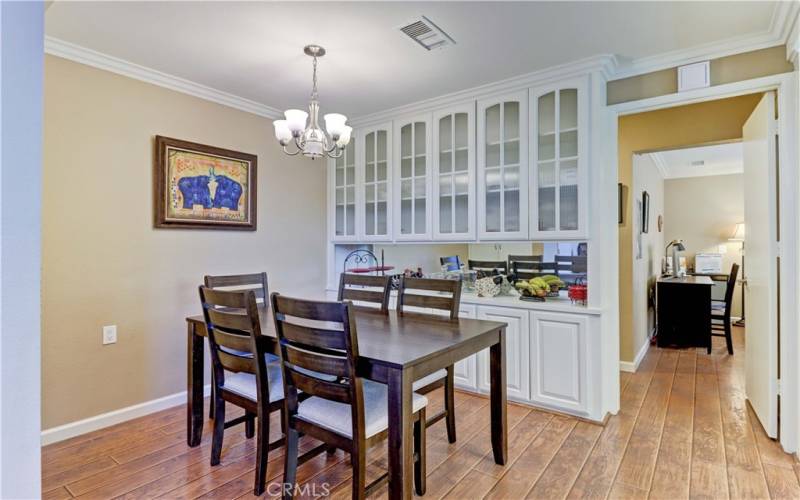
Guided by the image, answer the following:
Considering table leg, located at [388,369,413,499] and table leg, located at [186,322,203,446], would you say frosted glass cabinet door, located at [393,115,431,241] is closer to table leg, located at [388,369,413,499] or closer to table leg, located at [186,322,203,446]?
table leg, located at [186,322,203,446]

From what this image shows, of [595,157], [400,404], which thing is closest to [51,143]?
[400,404]

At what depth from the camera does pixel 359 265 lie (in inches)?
179

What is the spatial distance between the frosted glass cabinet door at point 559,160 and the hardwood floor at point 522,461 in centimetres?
135

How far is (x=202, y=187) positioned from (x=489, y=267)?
8.03ft

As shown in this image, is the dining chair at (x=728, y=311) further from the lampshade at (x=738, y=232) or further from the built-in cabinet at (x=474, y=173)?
the built-in cabinet at (x=474, y=173)

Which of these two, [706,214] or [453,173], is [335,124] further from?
[706,214]

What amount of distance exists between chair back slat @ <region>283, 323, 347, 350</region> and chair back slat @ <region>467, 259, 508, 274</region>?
2.23m

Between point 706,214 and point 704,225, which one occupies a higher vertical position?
point 706,214

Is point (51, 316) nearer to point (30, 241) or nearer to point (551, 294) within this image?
point (30, 241)

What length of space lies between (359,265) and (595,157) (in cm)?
258

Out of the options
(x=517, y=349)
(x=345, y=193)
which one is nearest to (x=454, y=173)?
(x=345, y=193)

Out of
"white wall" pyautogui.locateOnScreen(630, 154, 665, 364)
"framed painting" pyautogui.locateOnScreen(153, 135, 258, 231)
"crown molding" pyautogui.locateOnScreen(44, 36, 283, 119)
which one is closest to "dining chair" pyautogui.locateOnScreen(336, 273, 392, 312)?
"framed painting" pyautogui.locateOnScreen(153, 135, 258, 231)

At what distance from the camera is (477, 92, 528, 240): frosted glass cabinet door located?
3154 millimetres

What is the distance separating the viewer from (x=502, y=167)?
3271mm
